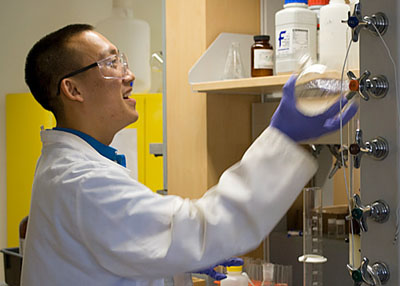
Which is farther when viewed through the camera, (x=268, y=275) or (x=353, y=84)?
(x=268, y=275)

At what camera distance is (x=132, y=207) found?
1165 mm

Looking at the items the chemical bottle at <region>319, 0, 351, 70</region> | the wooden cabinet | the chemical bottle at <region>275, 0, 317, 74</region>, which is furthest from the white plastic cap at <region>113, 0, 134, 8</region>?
the chemical bottle at <region>319, 0, 351, 70</region>

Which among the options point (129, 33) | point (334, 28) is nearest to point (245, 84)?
point (334, 28)

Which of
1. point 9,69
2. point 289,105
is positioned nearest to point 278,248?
point 289,105

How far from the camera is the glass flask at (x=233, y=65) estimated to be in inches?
80.9

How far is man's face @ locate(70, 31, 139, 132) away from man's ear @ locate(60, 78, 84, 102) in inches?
0.4

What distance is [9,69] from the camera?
13.4ft

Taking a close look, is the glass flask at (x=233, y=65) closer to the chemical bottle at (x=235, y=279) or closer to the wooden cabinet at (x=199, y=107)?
the wooden cabinet at (x=199, y=107)

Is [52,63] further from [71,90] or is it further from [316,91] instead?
[316,91]

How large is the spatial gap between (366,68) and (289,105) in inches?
6.4

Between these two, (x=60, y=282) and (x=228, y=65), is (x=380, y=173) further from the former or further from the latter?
(x=228, y=65)

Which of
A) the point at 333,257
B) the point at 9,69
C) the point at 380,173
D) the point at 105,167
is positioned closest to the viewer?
the point at 380,173

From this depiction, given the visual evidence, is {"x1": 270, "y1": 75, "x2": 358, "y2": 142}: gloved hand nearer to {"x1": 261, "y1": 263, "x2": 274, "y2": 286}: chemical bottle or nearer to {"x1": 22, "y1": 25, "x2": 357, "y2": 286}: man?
{"x1": 22, "y1": 25, "x2": 357, "y2": 286}: man

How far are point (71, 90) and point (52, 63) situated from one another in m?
0.08
